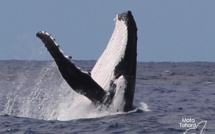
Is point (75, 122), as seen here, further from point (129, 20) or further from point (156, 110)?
point (156, 110)

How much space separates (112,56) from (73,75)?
77 cm

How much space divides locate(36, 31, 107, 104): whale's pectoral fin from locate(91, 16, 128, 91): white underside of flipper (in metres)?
0.23

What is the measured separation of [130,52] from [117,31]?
1.35 ft

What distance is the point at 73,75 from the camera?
8.88 meters

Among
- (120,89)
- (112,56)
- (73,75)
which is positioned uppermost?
(112,56)

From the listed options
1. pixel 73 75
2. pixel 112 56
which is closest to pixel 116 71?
pixel 112 56

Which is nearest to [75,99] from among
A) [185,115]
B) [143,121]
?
[143,121]

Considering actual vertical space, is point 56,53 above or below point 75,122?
above

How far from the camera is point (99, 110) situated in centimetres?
955

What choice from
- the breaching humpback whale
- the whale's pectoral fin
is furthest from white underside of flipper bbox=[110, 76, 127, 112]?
the whale's pectoral fin

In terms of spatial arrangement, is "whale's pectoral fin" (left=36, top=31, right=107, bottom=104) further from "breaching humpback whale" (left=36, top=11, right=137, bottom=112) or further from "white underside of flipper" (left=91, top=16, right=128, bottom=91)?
"white underside of flipper" (left=91, top=16, right=128, bottom=91)

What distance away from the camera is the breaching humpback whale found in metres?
9.13

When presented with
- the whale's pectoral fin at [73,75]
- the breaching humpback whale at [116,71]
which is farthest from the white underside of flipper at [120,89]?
the whale's pectoral fin at [73,75]

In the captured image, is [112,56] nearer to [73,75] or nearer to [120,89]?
[120,89]
